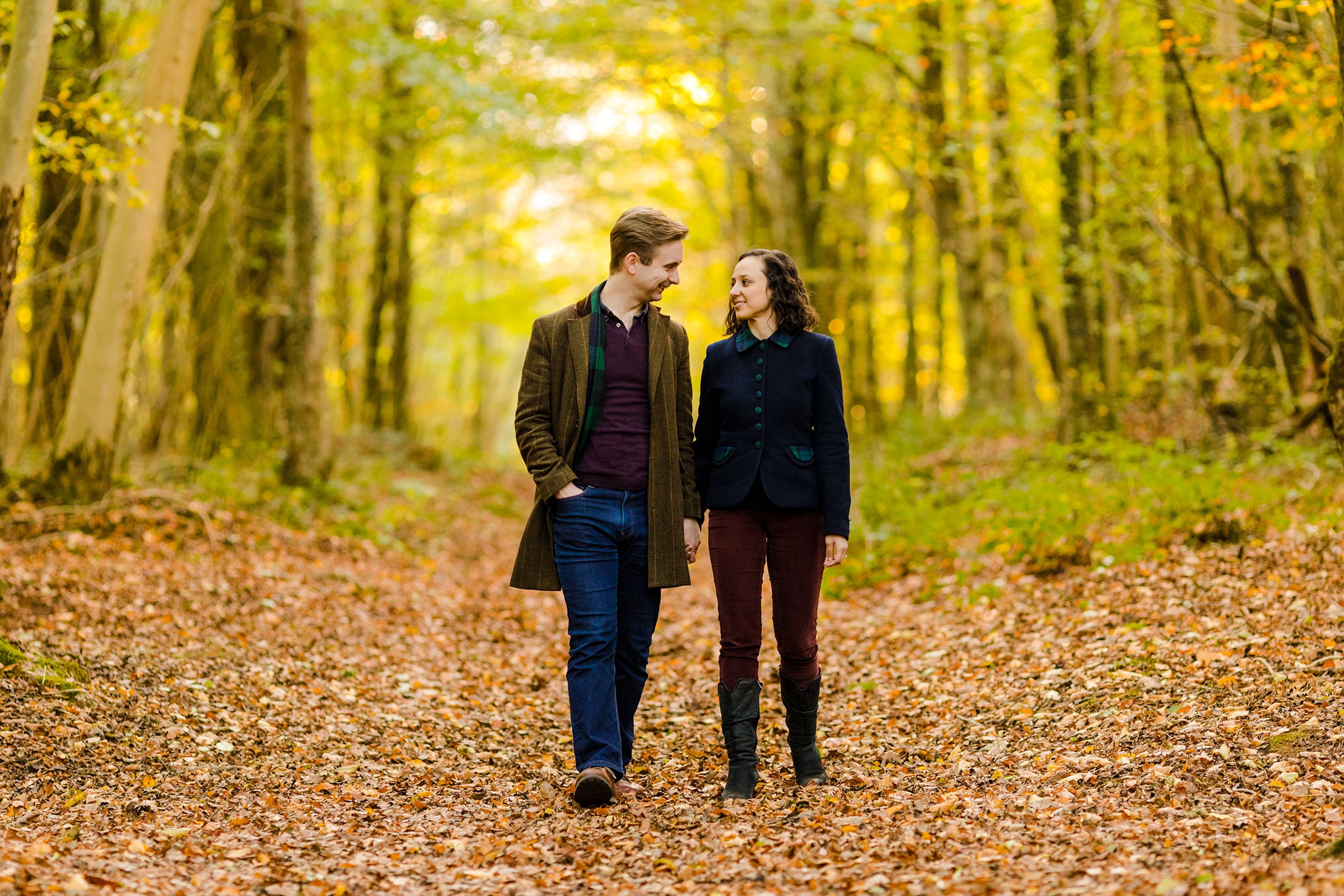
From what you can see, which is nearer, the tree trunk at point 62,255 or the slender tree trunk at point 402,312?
the tree trunk at point 62,255

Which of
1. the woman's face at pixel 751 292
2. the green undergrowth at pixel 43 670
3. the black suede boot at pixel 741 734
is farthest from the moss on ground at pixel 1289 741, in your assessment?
the green undergrowth at pixel 43 670

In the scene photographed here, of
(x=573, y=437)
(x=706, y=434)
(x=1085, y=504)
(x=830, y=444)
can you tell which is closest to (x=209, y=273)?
(x=573, y=437)

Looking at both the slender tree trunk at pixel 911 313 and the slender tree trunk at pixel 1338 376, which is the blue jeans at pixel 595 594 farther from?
the slender tree trunk at pixel 911 313

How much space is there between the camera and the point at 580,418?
14.5 ft

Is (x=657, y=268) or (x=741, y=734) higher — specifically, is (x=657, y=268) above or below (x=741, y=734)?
above

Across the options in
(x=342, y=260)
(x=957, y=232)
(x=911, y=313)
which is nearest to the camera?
(x=957, y=232)

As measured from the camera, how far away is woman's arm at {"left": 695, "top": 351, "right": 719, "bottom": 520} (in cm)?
456

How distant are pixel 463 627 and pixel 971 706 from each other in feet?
13.8

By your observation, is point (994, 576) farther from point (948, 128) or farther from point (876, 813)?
point (948, 128)

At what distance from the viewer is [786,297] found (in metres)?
4.50

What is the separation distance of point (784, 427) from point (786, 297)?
0.56 m

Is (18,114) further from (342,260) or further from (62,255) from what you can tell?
(342,260)

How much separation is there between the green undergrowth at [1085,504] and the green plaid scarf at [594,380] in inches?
180

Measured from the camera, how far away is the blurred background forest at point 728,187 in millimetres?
9164
